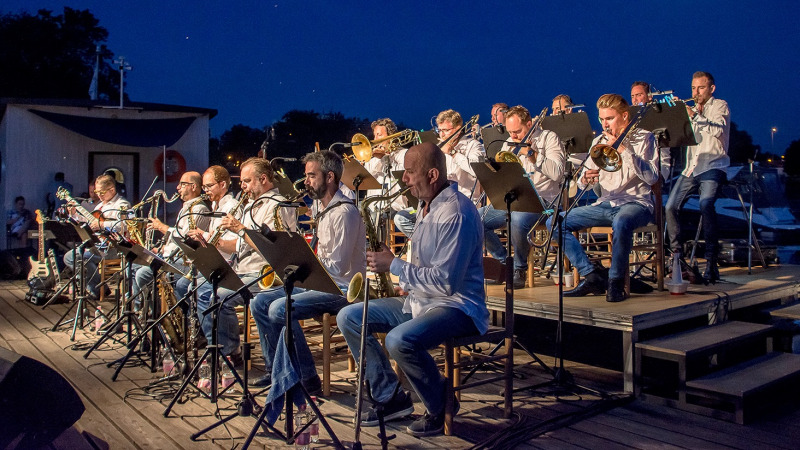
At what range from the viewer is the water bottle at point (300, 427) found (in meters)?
3.35

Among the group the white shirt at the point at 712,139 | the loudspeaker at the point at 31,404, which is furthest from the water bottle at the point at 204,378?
the white shirt at the point at 712,139

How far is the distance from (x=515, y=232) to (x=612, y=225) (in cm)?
85

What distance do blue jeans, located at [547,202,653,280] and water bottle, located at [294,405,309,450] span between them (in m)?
2.37

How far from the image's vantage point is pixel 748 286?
210 inches

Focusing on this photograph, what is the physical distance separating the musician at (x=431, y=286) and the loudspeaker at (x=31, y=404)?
1.45 meters

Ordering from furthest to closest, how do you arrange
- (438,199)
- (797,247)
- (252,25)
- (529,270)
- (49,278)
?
(252,25)
(797,247)
(49,278)
(529,270)
(438,199)

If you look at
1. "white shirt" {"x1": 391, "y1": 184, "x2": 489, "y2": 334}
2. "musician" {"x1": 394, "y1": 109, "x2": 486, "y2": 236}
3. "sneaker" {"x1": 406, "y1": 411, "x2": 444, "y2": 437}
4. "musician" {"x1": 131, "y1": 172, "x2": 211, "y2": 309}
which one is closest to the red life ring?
"musician" {"x1": 131, "y1": 172, "x2": 211, "y2": 309}

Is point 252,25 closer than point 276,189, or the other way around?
point 276,189

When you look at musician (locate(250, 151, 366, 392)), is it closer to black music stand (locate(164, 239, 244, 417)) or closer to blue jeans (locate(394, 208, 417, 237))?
black music stand (locate(164, 239, 244, 417))

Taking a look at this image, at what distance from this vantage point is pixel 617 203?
4930 mm

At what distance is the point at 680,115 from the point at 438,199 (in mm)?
2790

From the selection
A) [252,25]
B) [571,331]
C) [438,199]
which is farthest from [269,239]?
[252,25]

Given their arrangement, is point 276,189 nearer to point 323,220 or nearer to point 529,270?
point 323,220

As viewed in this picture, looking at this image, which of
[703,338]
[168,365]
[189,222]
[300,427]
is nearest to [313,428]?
[300,427]
